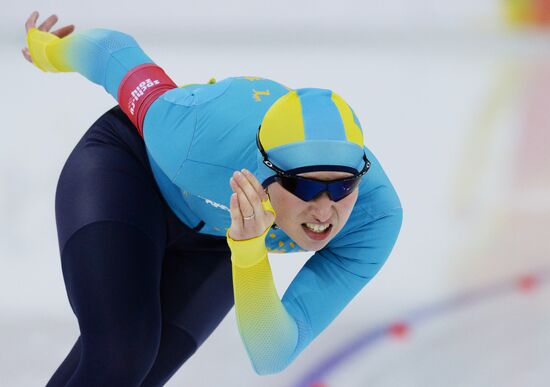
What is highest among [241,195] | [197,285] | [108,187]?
[241,195]

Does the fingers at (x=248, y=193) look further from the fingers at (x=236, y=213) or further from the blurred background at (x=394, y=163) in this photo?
the blurred background at (x=394, y=163)

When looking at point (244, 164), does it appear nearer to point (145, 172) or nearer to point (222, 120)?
point (222, 120)

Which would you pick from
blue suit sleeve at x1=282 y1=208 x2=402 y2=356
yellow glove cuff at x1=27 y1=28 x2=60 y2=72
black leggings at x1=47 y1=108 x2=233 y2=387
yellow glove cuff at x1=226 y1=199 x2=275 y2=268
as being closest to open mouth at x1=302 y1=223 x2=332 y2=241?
yellow glove cuff at x1=226 y1=199 x2=275 y2=268

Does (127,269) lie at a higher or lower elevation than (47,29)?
lower

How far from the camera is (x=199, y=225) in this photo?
2309mm

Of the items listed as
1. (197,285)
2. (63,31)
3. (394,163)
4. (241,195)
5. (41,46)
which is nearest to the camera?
(241,195)

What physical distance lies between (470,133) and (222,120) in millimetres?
2343

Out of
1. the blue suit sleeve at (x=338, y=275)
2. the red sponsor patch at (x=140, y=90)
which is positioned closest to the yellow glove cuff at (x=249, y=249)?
the blue suit sleeve at (x=338, y=275)

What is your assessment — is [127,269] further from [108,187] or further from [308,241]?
[308,241]

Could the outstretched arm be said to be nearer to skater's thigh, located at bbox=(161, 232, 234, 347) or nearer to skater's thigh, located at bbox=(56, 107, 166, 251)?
skater's thigh, located at bbox=(56, 107, 166, 251)

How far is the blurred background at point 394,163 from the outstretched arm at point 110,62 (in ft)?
2.89

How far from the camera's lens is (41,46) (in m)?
2.58

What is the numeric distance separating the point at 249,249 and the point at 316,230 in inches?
6.4

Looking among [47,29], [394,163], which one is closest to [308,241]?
[47,29]
